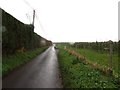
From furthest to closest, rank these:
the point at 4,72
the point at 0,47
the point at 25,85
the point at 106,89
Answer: the point at 0,47 < the point at 4,72 < the point at 25,85 < the point at 106,89

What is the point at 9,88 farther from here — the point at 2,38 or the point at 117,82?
the point at 2,38

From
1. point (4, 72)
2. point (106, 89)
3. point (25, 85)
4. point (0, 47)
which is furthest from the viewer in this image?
point (0, 47)

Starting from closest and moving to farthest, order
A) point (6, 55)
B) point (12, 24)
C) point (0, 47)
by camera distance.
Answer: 1. point (0, 47)
2. point (6, 55)
3. point (12, 24)

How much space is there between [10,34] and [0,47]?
110 inches

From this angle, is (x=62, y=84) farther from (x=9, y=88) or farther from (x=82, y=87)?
(x=9, y=88)

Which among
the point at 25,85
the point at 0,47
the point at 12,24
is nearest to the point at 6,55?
the point at 0,47

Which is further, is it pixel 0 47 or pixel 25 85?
pixel 0 47

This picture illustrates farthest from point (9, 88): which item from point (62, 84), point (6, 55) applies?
point (6, 55)

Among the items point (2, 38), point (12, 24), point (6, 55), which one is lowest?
point (6, 55)

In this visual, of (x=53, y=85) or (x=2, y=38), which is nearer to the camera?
(x=53, y=85)

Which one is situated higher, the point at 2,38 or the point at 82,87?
the point at 2,38

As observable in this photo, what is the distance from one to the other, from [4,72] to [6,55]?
203 inches

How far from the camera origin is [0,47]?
1508 cm

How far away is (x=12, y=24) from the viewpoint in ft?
60.1
